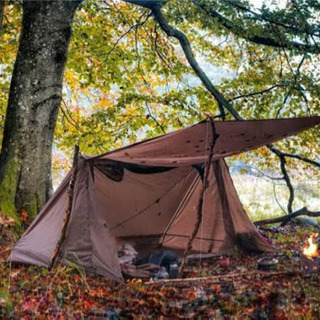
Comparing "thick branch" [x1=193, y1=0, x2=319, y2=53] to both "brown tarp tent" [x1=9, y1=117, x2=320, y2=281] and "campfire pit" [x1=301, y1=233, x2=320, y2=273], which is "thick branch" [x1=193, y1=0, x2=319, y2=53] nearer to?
"brown tarp tent" [x1=9, y1=117, x2=320, y2=281]

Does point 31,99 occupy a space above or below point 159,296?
above

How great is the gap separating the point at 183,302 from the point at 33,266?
1.87 metres

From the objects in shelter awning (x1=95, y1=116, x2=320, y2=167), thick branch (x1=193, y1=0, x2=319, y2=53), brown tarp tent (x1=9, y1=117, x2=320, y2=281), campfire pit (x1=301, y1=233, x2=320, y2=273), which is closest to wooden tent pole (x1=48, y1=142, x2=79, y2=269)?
brown tarp tent (x1=9, y1=117, x2=320, y2=281)

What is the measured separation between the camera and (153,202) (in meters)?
6.82

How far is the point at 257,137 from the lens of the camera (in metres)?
5.15

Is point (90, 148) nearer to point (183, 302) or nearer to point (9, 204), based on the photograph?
point (9, 204)

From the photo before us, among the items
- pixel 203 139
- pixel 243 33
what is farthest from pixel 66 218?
pixel 243 33

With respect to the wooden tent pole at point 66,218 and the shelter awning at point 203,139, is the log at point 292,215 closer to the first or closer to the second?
the shelter awning at point 203,139

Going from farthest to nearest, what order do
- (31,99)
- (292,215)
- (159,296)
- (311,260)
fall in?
(292,215) → (31,99) → (311,260) → (159,296)

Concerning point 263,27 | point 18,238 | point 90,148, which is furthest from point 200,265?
point 90,148

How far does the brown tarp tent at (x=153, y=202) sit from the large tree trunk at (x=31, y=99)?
0.76m

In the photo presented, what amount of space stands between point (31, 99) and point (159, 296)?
10.2ft

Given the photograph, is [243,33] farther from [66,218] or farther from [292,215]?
[66,218]

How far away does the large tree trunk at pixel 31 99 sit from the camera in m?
5.75
